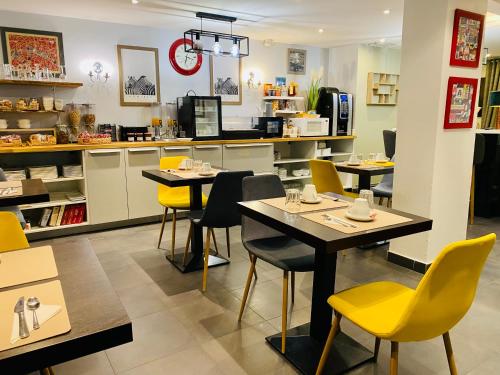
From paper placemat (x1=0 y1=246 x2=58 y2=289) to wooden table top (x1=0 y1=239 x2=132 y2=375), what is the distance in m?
0.06

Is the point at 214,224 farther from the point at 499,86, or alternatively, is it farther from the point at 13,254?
the point at 499,86

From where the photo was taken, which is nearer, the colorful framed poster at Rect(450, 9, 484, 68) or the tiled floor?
the tiled floor

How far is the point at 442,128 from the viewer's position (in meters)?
2.82

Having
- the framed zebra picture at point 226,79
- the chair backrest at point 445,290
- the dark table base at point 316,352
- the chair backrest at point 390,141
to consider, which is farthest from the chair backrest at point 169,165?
the chair backrest at point 390,141

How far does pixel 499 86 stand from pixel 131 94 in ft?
21.7

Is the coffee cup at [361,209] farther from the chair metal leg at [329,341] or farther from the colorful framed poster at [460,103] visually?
the colorful framed poster at [460,103]

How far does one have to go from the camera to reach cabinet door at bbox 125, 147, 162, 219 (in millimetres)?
4160

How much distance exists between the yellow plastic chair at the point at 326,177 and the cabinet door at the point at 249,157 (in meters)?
1.46

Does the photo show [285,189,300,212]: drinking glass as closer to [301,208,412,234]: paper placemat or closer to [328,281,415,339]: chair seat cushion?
[301,208,412,234]: paper placemat

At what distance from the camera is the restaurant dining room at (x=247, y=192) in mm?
1407

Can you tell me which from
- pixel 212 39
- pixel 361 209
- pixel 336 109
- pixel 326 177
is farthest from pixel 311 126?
pixel 361 209

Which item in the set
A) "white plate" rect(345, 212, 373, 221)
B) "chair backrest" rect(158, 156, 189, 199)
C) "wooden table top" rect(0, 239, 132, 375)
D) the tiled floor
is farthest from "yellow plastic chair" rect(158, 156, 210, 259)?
"wooden table top" rect(0, 239, 132, 375)

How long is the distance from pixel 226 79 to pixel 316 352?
4.07m

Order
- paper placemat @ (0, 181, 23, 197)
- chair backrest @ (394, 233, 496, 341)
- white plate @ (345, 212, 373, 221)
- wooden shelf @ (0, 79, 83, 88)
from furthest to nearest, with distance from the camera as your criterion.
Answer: wooden shelf @ (0, 79, 83, 88)
paper placemat @ (0, 181, 23, 197)
white plate @ (345, 212, 373, 221)
chair backrest @ (394, 233, 496, 341)
